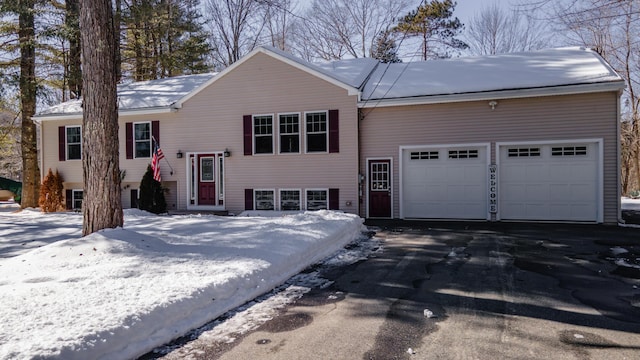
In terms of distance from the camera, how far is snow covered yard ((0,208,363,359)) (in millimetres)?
3275

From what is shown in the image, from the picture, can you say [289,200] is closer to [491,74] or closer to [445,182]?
[445,182]

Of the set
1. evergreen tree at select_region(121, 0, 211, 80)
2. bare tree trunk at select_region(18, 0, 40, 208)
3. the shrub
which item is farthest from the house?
evergreen tree at select_region(121, 0, 211, 80)

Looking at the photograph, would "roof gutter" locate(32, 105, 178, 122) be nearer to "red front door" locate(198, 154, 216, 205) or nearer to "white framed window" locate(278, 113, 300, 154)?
"red front door" locate(198, 154, 216, 205)

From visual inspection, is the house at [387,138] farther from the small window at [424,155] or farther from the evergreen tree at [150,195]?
the evergreen tree at [150,195]

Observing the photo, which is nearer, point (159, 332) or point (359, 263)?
point (159, 332)

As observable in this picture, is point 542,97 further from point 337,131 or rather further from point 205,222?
point 205,222

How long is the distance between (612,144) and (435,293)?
861 cm

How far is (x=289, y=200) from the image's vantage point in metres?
13.5

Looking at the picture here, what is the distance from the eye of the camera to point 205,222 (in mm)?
9680

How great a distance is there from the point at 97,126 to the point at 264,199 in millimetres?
7338

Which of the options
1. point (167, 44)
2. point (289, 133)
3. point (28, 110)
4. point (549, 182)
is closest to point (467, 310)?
point (549, 182)

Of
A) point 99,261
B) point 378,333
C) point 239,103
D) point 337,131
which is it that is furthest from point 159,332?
point 239,103

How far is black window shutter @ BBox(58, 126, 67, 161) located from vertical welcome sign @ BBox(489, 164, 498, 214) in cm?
1445

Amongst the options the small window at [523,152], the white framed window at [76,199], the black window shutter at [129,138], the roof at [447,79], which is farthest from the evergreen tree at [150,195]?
the small window at [523,152]
